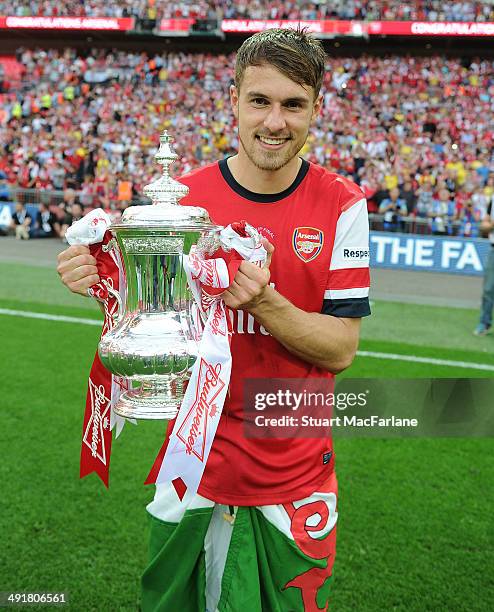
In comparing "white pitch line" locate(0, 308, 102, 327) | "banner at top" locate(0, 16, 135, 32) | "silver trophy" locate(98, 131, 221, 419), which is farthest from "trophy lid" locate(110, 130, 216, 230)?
"banner at top" locate(0, 16, 135, 32)

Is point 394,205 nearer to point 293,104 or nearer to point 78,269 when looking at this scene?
point 293,104

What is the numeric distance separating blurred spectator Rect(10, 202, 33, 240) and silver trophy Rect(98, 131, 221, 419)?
46.7 feet

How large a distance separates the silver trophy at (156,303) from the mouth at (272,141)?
240mm

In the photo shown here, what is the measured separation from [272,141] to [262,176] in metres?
0.13

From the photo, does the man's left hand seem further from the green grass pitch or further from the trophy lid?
the green grass pitch

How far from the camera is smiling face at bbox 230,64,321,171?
5.74ft

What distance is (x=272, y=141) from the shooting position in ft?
5.86

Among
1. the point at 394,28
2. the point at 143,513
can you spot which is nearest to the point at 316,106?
the point at 143,513

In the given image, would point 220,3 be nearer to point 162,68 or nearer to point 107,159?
point 162,68

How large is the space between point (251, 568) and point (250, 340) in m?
0.60

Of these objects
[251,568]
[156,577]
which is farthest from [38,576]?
[251,568]

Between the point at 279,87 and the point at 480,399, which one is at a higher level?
the point at 279,87

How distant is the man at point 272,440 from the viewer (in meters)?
1.88

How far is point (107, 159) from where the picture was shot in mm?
18469
